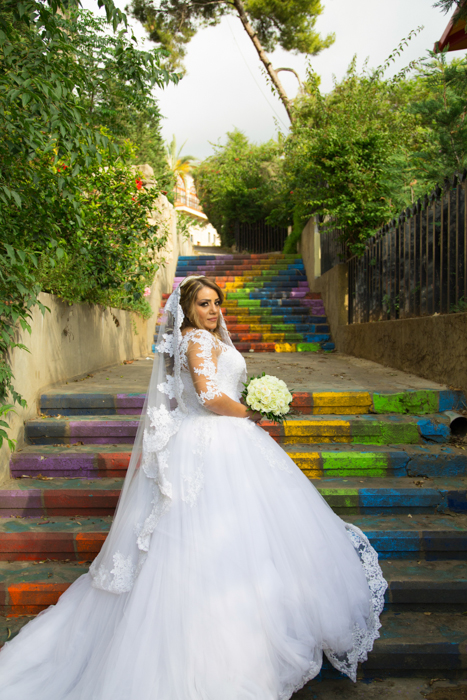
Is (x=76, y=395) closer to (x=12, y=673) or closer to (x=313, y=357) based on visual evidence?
(x=12, y=673)

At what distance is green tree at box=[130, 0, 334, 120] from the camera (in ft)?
47.7

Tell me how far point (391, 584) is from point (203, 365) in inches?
69.5

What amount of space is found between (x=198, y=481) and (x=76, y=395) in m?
2.61

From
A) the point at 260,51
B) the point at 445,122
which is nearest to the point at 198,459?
the point at 445,122

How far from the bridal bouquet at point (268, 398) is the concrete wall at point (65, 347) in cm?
239

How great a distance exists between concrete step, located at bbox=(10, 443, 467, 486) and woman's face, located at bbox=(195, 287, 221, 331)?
1713 millimetres

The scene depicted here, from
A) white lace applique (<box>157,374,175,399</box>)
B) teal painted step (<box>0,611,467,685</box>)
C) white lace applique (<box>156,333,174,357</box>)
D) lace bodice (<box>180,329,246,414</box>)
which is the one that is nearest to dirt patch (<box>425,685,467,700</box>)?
teal painted step (<box>0,611,467,685</box>)

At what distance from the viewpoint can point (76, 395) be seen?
14.3 feet

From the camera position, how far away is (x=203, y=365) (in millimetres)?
2197

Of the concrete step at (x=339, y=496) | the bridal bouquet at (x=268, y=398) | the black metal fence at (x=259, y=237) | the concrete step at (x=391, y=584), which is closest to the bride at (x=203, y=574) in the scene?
the bridal bouquet at (x=268, y=398)

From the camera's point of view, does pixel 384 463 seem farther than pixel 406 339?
No

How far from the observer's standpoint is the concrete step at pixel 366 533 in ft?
9.94

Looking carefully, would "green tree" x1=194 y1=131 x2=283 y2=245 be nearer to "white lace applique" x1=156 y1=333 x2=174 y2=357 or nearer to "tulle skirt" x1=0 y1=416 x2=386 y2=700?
"white lace applique" x1=156 y1=333 x2=174 y2=357

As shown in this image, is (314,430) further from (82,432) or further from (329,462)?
(82,432)
